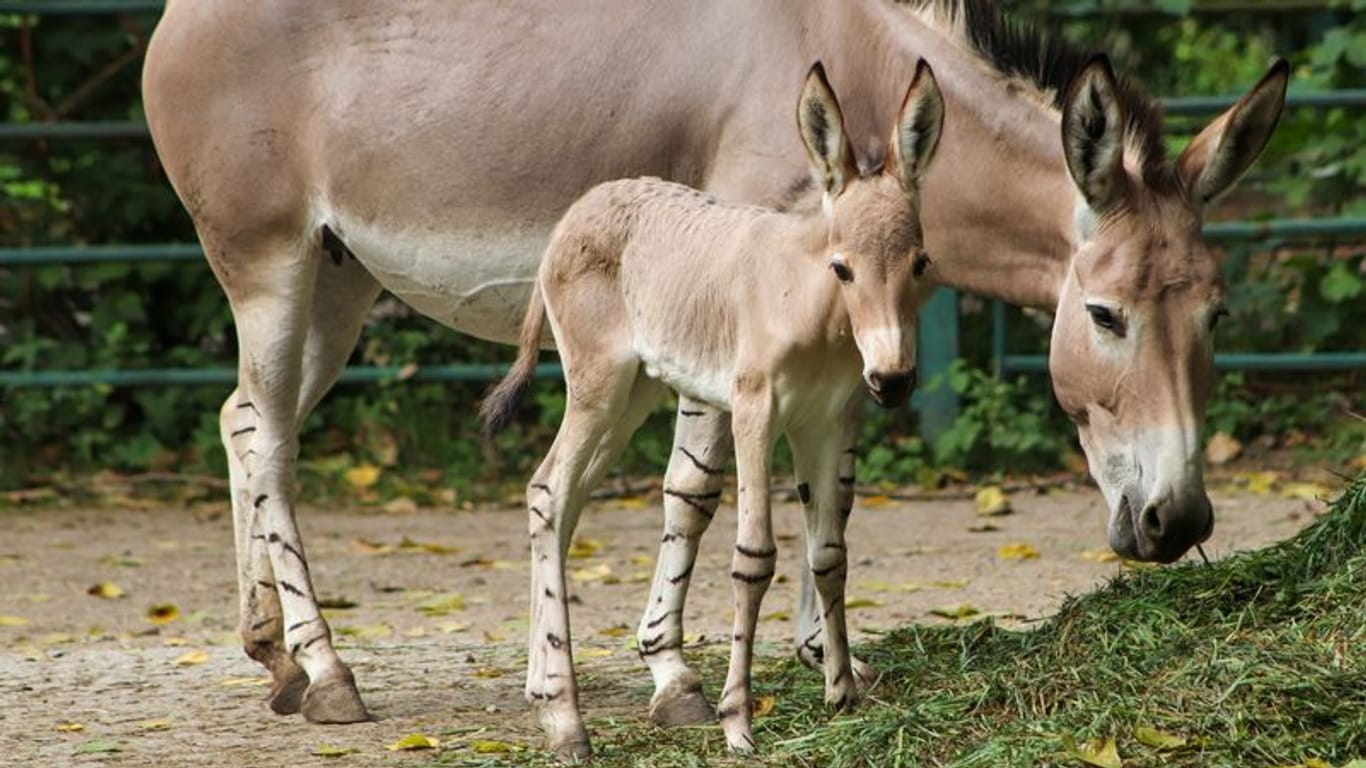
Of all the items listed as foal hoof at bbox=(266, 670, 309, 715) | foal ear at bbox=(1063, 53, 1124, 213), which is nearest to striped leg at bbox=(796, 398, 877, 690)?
foal ear at bbox=(1063, 53, 1124, 213)

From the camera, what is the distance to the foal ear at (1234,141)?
484 cm

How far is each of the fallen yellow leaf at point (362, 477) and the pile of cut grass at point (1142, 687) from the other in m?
4.79

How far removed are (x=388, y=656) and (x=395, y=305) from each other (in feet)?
14.0

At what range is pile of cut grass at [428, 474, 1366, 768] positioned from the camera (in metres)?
4.25

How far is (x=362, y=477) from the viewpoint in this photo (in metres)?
9.83

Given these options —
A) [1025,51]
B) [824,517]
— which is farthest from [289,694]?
[1025,51]

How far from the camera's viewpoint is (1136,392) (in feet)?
15.6

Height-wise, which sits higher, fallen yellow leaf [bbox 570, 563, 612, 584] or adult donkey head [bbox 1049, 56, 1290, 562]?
adult donkey head [bbox 1049, 56, 1290, 562]

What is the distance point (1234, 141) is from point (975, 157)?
702 mm

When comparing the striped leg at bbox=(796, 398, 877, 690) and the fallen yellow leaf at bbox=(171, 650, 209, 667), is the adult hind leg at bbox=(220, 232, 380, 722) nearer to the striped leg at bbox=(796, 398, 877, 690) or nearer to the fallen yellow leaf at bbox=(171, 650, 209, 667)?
the fallen yellow leaf at bbox=(171, 650, 209, 667)

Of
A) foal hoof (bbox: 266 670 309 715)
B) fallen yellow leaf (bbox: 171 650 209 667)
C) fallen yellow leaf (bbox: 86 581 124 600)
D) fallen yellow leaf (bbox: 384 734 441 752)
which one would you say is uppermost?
fallen yellow leaf (bbox: 384 734 441 752)

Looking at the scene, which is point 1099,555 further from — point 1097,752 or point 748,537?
point 1097,752

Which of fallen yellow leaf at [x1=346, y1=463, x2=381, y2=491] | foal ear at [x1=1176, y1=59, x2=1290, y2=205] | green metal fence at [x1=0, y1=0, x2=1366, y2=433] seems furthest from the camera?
fallen yellow leaf at [x1=346, y1=463, x2=381, y2=491]

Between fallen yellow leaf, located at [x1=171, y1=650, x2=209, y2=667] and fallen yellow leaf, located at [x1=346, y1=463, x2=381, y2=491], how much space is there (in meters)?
3.25
